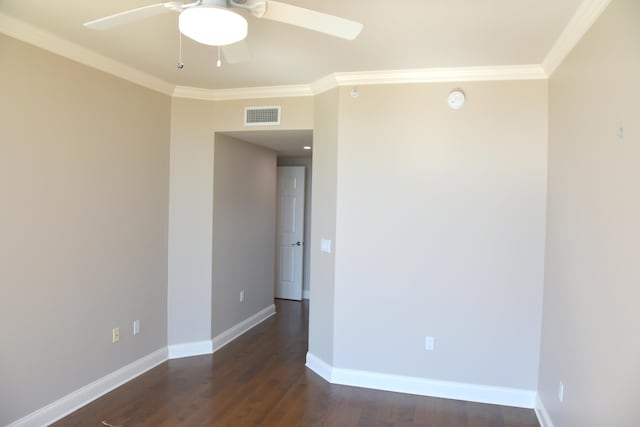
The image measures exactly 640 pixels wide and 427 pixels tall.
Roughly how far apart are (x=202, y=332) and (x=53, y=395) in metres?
1.46

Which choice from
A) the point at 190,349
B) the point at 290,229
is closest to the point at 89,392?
the point at 190,349

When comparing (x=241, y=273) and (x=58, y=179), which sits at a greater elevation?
(x=58, y=179)

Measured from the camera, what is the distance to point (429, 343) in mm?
3439

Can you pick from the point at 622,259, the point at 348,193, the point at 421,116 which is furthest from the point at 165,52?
the point at 622,259

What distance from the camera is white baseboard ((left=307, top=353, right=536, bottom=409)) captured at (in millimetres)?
3283

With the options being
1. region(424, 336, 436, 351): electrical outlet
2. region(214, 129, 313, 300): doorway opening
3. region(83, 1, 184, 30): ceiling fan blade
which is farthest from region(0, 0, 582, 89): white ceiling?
region(214, 129, 313, 300): doorway opening

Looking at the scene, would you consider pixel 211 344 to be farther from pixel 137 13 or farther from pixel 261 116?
pixel 137 13

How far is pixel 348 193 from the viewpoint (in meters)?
3.55

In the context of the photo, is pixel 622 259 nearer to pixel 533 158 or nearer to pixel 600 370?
pixel 600 370

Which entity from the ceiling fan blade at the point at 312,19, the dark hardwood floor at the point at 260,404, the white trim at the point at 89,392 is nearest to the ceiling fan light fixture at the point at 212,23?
the ceiling fan blade at the point at 312,19

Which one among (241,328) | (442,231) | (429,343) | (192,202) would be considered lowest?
(241,328)

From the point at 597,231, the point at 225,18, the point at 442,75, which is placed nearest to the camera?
the point at 225,18

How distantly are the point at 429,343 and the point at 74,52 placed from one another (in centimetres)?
337

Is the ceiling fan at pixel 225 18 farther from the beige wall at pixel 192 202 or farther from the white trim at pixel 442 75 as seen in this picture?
the beige wall at pixel 192 202
